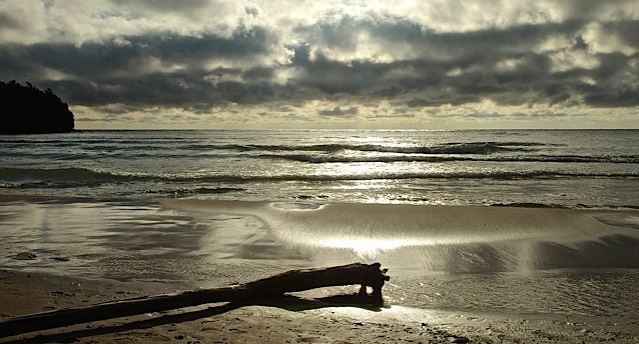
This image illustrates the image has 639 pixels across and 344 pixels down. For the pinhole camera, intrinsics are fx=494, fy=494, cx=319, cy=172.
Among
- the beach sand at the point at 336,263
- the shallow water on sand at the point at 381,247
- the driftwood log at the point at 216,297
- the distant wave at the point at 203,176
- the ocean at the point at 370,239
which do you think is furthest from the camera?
the distant wave at the point at 203,176

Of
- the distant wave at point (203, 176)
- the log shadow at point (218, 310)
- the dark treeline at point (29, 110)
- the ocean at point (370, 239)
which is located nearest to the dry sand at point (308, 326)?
the log shadow at point (218, 310)

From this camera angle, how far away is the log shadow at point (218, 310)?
3.48 meters

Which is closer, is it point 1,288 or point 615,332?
point 615,332

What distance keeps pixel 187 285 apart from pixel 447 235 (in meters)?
4.54

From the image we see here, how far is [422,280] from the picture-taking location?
5.34 m

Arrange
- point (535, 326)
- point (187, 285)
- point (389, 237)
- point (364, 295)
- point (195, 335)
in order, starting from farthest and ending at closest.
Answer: point (389, 237)
point (187, 285)
point (364, 295)
point (535, 326)
point (195, 335)

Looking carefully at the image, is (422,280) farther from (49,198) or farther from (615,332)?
(49,198)

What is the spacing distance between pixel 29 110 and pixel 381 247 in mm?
111662

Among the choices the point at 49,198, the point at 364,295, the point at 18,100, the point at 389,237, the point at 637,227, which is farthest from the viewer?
the point at 18,100

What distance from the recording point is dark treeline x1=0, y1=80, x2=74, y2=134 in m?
96.9

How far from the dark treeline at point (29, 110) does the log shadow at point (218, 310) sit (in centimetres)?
10971

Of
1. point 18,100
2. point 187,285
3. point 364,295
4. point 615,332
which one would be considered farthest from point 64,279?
point 18,100

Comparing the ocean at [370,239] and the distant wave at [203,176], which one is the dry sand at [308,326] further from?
the distant wave at [203,176]

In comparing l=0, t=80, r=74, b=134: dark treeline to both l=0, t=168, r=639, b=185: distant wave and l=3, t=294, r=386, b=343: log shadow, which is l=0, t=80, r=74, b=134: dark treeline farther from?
l=3, t=294, r=386, b=343: log shadow
